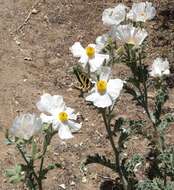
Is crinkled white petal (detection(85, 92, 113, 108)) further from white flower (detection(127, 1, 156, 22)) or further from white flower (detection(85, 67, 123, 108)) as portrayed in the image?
white flower (detection(127, 1, 156, 22))

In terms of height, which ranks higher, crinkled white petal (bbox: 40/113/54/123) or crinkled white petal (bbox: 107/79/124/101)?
crinkled white petal (bbox: 107/79/124/101)

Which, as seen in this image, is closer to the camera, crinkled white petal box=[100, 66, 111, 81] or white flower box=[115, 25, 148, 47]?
crinkled white petal box=[100, 66, 111, 81]

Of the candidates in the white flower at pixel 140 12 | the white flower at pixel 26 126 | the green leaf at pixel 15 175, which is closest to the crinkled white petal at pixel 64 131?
the white flower at pixel 26 126

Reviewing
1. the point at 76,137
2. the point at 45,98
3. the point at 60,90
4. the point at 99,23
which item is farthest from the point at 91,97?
the point at 99,23

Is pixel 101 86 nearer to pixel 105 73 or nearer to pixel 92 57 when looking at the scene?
pixel 105 73

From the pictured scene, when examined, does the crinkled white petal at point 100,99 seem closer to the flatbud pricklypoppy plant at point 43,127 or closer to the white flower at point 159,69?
the flatbud pricklypoppy plant at point 43,127

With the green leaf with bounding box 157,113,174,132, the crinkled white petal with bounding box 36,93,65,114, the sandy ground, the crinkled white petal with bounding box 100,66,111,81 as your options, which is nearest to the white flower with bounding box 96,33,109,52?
the crinkled white petal with bounding box 100,66,111,81

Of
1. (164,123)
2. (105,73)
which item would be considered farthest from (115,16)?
(164,123)
